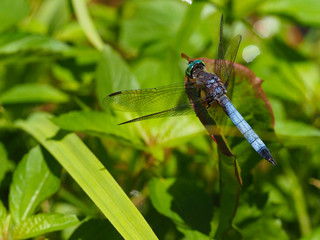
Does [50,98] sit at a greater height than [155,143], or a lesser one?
greater

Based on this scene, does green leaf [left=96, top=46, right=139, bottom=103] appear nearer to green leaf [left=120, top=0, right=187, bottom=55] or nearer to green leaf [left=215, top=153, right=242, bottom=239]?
green leaf [left=215, top=153, right=242, bottom=239]

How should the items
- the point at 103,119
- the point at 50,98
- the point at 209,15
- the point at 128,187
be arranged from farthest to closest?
1. the point at 209,15
2. the point at 50,98
3. the point at 128,187
4. the point at 103,119

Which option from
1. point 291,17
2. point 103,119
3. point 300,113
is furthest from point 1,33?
point 300,113

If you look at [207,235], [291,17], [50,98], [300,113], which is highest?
[50,98]

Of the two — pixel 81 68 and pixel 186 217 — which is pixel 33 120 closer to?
pixel 81 68

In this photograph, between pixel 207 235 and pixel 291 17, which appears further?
pixel 291 17

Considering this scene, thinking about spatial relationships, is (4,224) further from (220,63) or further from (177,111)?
(220,63)

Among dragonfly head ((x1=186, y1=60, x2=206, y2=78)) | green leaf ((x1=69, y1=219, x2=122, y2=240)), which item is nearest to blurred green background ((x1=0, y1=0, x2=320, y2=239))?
green leaf ((x1=69, y1=219, x2=122, y2=240))
